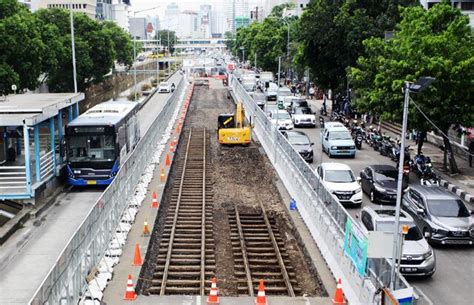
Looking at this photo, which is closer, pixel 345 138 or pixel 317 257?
pixel 317 257

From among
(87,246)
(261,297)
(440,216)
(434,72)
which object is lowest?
(261,297)

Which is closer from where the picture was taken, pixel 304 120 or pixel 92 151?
pixel 92 151

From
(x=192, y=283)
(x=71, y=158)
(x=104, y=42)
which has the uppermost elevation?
(x=104, y=42)

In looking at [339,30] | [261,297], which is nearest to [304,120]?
[339,30]

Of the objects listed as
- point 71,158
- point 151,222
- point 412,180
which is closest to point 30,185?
point 71,158

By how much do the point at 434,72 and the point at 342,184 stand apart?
7480 millimetres

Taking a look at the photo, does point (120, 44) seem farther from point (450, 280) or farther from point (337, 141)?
point (450, 280)

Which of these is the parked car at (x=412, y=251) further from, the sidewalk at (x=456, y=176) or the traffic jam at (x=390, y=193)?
the sidewalk at (x=456, y=176)

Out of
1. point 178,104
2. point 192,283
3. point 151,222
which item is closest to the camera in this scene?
point 192,283

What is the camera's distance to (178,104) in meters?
63.7

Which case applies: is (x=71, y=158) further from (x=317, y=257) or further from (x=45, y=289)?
(x=45, y=289)

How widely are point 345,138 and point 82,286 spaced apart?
23951 millimetres

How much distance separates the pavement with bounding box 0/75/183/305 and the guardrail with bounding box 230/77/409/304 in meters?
7.89

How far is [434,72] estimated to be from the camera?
88.6ft
